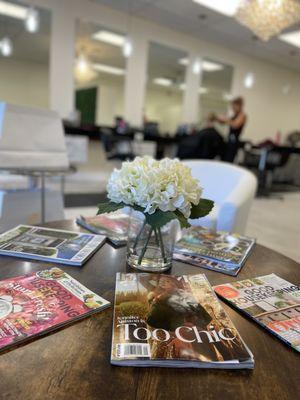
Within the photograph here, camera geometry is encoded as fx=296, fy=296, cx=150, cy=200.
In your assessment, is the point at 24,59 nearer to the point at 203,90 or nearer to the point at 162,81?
the point at 162,81

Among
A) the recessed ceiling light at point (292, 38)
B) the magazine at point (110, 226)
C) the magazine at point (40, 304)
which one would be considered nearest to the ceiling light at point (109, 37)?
the recessed ceiling light at point (292, 38)

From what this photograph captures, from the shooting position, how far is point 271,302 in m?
0.73

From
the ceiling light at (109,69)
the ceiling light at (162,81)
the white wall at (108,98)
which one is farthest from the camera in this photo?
the ceiling light at (162,81)

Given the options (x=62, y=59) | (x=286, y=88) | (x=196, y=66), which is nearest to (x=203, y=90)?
(x=196, y=66)

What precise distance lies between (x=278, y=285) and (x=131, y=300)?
0.43 m

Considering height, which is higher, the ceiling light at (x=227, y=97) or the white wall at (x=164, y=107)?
the ceiling light at (x=227, y=97)

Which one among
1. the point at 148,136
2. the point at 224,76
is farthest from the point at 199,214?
the point at 224,76

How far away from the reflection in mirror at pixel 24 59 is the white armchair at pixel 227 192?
3.56 metres

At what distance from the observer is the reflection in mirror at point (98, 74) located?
5004 millimetres

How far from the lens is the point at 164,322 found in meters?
0.60

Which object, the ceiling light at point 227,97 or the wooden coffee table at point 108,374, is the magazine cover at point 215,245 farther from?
the ceiling light at point 227,97

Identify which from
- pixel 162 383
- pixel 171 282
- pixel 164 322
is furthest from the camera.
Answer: pixel 171 282

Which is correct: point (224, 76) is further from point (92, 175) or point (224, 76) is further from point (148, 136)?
point (92, 175)

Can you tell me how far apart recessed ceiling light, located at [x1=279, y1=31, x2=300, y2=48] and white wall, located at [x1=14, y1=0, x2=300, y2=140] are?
1.31 meters
